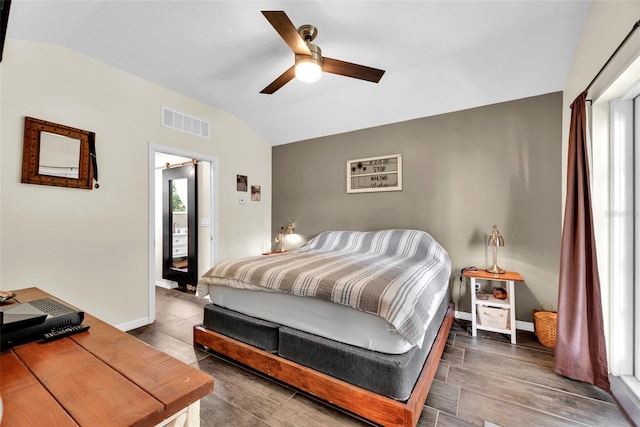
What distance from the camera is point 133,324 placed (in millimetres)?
2883

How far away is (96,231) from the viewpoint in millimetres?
2623

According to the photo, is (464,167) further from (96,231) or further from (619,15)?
(96,231)

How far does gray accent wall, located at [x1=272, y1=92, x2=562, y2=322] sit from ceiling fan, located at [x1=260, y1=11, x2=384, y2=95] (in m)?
1.55

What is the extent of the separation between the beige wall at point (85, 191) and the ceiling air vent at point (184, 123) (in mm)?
75

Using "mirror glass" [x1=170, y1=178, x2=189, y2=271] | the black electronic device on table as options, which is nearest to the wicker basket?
the black electronic device on table

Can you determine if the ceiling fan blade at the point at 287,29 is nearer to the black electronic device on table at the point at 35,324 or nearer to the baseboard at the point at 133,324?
the black electronic device on table at the point at 35,324

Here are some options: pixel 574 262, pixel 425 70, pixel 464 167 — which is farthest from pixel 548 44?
pixel 574 262

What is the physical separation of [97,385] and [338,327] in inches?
50.7

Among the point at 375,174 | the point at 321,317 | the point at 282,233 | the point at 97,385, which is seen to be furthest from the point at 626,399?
the point at 282,233

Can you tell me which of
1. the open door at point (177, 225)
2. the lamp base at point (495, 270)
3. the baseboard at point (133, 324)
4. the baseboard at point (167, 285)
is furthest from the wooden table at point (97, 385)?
the baseboard at point (167, 285)

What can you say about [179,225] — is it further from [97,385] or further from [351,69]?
[97,385]

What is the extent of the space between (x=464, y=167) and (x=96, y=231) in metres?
3.95

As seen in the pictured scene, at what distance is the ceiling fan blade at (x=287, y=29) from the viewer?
5.08 feet

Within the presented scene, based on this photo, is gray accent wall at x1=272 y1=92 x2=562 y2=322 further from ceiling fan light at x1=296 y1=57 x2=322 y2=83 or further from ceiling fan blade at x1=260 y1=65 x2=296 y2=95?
ceiling fan light at x1=296 y1=57 x2=322 y2=83
